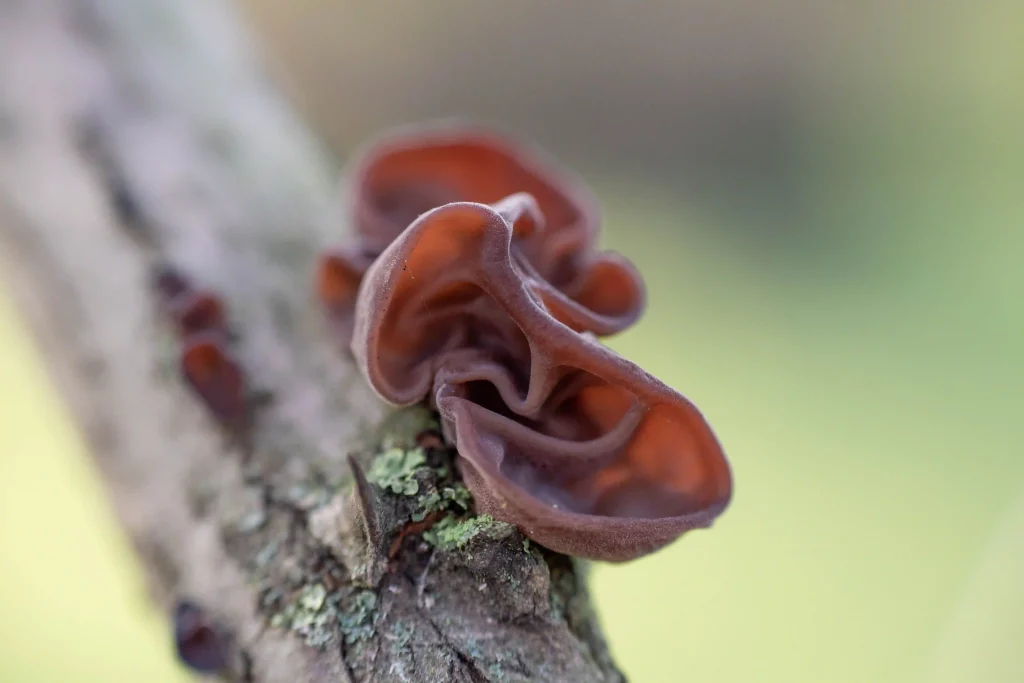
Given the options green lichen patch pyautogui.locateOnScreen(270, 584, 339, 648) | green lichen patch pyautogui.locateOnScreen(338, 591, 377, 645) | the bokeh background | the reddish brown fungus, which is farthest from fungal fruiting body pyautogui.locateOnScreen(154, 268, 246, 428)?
the bokeh background

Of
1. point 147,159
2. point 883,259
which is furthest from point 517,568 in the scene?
point 883,259

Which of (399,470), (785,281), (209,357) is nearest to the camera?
(399,470)

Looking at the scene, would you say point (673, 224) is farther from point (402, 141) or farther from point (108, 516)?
point (108, 516)

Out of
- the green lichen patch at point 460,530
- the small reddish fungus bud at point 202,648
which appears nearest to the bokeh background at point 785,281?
the small reddish fungus bud at point 202,648

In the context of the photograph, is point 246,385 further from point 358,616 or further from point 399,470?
point 358,616

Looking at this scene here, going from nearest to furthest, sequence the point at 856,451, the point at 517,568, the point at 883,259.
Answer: the point at 517,568, the point at 856,451, the point at 883,259

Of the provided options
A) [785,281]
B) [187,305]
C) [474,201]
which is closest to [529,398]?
[474,201]

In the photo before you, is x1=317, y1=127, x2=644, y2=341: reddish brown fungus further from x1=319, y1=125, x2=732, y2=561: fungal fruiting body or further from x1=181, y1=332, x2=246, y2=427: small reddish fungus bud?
x1=181, y1=332, x2=246, y2=427: small reddish fungus bud
